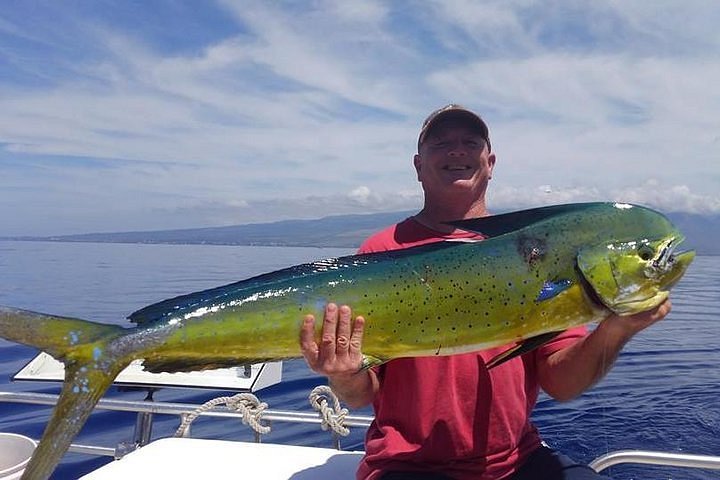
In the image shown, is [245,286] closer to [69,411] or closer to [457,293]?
[69,411]

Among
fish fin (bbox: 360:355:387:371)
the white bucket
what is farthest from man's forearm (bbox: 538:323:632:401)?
the white bucket

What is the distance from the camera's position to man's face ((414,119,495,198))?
3229 mm

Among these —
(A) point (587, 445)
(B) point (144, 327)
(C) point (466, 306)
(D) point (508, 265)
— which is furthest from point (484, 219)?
(A) point (587, 445)

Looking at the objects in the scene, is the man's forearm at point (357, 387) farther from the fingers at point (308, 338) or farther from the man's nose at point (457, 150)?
the man's nose at point (457, 150)

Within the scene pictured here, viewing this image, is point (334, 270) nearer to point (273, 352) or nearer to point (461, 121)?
point (273, 352)

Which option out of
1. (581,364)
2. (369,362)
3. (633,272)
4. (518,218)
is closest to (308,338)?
(369,362)

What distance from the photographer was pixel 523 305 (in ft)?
7.21

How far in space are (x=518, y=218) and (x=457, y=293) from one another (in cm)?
42

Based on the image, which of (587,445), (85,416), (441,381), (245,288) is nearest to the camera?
(85,416)

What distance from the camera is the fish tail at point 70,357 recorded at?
5.81ft

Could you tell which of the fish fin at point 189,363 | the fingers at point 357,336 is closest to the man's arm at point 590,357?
the fingers at point 357,336

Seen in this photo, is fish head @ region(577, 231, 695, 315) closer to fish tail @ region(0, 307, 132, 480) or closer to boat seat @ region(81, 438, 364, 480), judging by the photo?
fish tail @ region(0, 307, 132, 480)

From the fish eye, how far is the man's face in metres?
1.16

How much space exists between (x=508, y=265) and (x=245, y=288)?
0.99 meters
